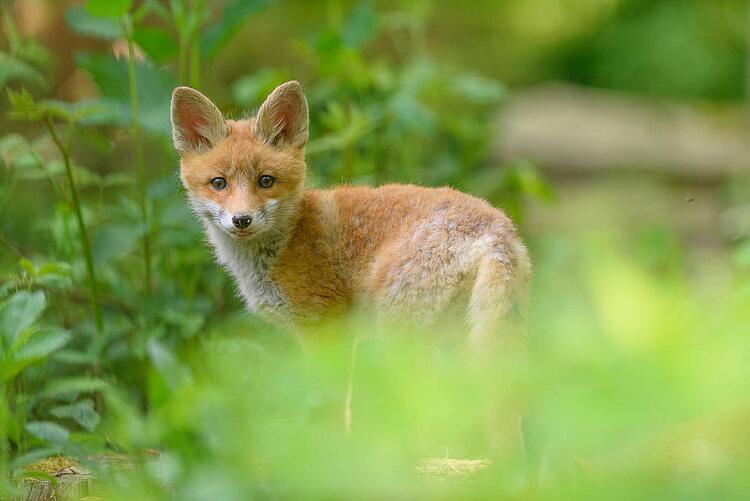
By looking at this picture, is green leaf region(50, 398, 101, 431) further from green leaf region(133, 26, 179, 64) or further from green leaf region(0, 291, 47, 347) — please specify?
green leaf region(133, 26, 179, 64)

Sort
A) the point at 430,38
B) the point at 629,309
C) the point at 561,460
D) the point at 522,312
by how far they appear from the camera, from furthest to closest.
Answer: the point at 430,38
the point at 522,312
the point at 561,460
the point at 629,309

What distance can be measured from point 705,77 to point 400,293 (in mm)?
9953

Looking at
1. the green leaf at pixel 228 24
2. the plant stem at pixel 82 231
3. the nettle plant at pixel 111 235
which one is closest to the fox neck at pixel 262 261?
the nettle plant at pixel 111 235

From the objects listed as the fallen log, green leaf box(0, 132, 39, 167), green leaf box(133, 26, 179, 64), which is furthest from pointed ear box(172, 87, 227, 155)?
the fallen log

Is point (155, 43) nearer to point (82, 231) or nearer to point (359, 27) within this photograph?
point (82, 231)

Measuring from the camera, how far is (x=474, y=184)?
6227mm

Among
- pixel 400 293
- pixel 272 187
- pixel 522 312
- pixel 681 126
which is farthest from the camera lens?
pixel 681 126

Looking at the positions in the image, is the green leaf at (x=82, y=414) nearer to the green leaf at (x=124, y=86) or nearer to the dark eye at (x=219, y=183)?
the dark eye at (x=219, y=183)

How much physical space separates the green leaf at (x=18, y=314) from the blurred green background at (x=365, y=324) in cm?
1

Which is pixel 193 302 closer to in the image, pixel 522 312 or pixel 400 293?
pixel 400 293

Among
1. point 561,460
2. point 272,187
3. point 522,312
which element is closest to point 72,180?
point 272,187

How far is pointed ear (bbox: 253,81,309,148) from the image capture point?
163 inches

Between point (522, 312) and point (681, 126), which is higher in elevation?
point (681, 126)

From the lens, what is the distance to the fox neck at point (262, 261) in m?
4.15
